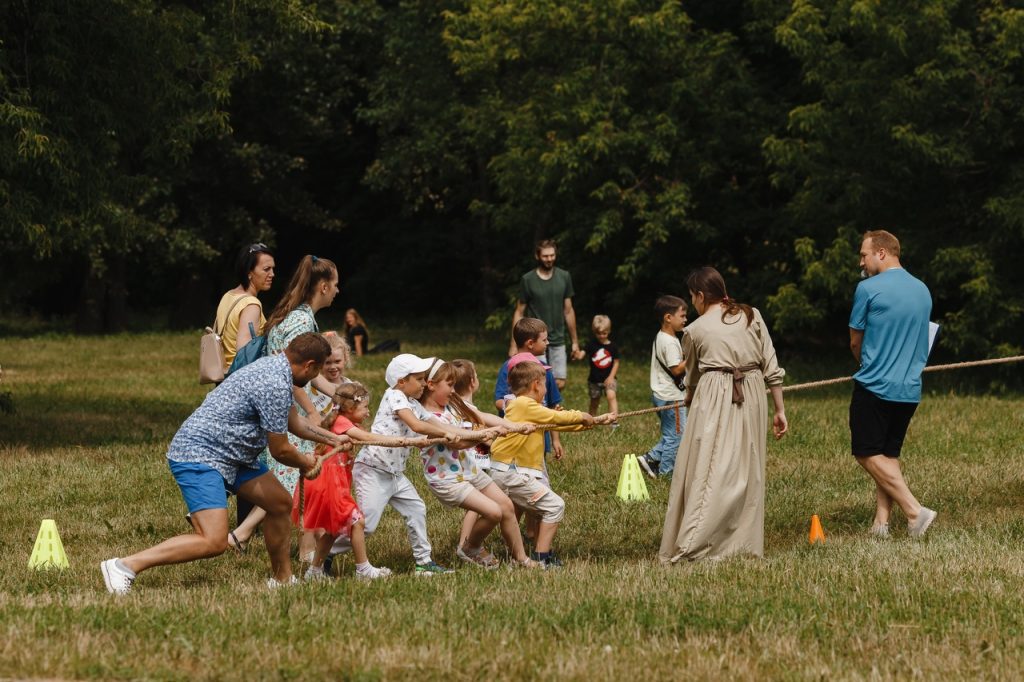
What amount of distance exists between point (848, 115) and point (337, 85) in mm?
22830

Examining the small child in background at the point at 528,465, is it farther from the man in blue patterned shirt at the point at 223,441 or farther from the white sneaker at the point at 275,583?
Result: the man in blue patterned shirt at the point at 223,441

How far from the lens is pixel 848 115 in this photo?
22.5 metres

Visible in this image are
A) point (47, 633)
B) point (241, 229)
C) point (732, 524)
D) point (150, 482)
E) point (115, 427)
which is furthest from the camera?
point (241, 229)

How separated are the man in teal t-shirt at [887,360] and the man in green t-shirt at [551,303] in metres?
5.47

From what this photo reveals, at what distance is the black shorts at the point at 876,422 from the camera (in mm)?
9898

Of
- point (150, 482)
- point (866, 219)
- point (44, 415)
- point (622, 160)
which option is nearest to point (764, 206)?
point (622, 160)

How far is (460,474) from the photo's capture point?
356 inches

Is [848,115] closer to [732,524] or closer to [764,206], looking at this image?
[764,206]

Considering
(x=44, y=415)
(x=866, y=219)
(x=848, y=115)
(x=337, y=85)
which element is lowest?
(x=44, y=415)

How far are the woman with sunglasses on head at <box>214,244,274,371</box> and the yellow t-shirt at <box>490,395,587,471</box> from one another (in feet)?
6.10

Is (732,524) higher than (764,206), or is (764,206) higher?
(764,206)

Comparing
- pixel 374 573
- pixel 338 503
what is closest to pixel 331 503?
pixel 338 503

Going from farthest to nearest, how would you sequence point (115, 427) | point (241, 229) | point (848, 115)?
point (241, 229) < point (848, 115) < point (115, 427)

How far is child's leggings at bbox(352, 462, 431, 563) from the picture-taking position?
894cm
